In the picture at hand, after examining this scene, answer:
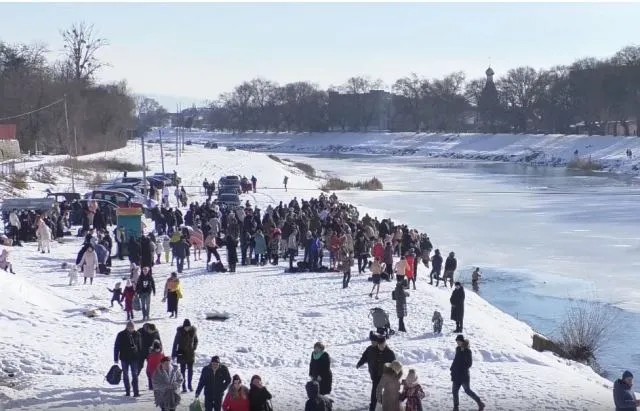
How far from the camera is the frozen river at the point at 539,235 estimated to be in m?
21.5

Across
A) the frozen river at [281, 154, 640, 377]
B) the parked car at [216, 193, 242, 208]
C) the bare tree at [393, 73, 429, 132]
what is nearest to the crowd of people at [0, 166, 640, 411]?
the frozen river at [281, 154, 640, 377]

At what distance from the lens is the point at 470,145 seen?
112 metres

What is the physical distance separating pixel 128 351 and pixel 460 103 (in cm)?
13117

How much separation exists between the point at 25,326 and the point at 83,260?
4413mm

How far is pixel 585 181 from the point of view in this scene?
62344mm

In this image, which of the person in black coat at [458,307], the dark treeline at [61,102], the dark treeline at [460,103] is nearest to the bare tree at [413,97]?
the dark treeline at [460,103]

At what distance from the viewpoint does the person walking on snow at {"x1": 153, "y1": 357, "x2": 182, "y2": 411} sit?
34.1 feet

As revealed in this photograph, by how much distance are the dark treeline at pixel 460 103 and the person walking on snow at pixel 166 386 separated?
309ft

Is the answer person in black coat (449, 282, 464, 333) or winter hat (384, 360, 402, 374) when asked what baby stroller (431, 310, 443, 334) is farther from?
winter hat (384, 360, 402, 374)

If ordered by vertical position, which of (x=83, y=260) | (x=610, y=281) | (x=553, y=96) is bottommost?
(x=610, y=281)

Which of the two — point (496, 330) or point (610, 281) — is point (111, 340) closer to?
point (496, 330)

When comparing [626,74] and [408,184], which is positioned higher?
[626,74]

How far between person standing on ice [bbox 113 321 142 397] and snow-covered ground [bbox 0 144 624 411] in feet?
0.74

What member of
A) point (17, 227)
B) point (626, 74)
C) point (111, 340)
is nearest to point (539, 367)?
point (111, 340)
